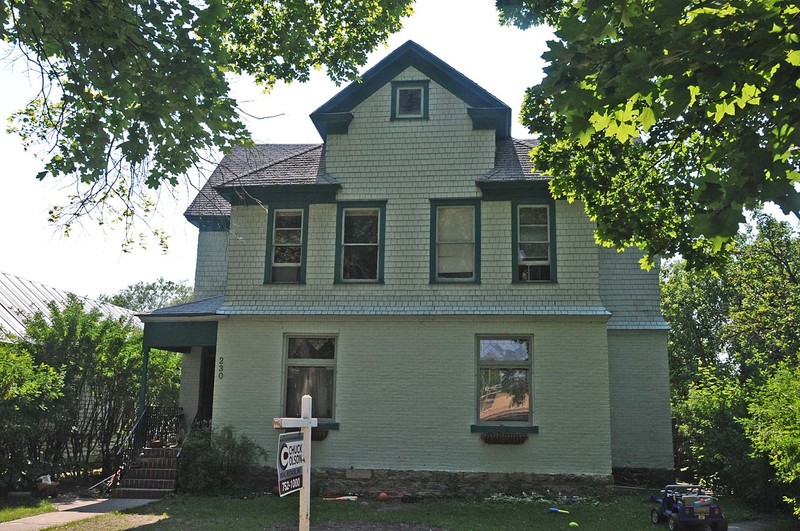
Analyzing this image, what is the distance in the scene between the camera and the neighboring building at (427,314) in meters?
13.6

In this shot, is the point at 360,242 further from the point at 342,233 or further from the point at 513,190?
the point at 513,190

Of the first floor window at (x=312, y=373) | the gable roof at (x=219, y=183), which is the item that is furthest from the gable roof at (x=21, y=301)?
the first floor window at (x=312, y=373)

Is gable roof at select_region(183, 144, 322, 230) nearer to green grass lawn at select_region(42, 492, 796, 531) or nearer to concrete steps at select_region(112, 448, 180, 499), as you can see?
concrete steps at select_region(112, 448, 180, 499)

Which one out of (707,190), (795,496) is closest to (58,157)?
(707,190)

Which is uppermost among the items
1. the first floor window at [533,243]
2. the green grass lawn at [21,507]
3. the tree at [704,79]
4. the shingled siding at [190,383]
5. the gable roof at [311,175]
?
the gable roof at [311,175]

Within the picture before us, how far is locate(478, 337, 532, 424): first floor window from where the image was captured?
1376 cm

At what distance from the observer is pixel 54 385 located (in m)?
14.0

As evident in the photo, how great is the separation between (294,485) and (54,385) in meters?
9.96

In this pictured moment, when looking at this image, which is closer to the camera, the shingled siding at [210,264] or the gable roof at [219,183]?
the gable roof at [219,183]

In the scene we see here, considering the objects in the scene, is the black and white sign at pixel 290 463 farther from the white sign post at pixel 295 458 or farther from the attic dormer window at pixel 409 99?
the attic dormer window at pixel 409 99

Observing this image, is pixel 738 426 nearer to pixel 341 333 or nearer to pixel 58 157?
pixel 341 333

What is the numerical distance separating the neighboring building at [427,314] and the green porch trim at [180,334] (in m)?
0.04

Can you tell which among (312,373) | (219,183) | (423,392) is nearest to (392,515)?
(423,392)

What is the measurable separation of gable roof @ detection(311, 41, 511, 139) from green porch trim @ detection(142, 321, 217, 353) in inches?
214
